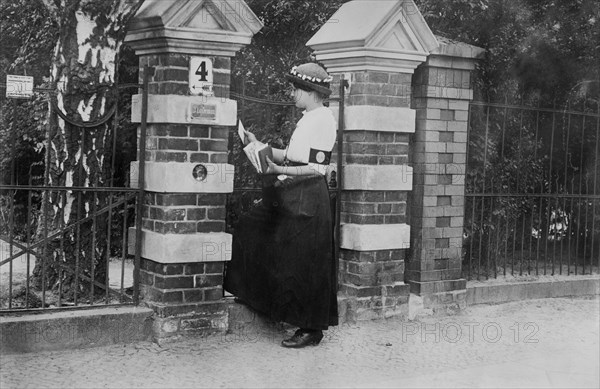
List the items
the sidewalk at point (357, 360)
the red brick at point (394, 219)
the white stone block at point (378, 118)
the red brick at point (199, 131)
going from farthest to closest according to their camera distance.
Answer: the red brick at point (394, 219), the white stone block at point (378, 118), the red brick at point (199, 131), the sidewalk at point (357, 360)

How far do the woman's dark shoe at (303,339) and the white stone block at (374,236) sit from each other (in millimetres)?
1036

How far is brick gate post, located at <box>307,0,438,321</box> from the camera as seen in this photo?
7.20m

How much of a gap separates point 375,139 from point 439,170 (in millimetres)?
830

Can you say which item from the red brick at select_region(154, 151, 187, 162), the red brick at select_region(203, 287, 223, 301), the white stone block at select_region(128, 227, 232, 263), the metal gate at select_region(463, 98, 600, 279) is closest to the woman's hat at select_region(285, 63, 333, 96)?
the red brick at select_region(154, 151, 187, 162)

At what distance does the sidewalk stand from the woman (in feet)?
1.03

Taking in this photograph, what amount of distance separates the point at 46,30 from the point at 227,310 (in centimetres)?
534

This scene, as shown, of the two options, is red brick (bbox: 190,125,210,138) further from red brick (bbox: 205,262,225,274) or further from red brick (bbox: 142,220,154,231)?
red brick (bbox: 205,262,225,274)

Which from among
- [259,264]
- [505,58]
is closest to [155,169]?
[259,264]

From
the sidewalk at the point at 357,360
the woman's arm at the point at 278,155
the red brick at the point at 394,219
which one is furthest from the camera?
the red brick at the point at 394,219

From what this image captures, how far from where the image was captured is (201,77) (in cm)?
628

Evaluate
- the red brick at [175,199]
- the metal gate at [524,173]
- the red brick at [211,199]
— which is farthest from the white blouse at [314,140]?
the metal gate at [524,173]

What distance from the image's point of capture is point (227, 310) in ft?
21.6

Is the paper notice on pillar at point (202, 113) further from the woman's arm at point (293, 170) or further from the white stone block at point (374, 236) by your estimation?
the white stone block at point (374, 236)

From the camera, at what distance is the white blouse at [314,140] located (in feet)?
21.0
